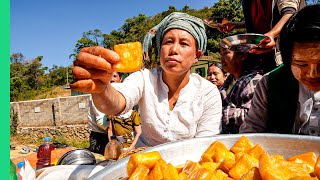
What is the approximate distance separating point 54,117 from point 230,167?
47.6 ft

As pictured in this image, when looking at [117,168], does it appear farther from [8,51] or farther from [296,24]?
[296,24]

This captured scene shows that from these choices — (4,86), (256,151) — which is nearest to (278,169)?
(256,151)

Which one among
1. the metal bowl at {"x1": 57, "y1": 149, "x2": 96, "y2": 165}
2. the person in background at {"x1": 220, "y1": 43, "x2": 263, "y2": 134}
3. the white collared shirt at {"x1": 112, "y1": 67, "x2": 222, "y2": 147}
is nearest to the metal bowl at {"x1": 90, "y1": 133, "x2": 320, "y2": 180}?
the metal bowl at {"x1": 57, "y1": 149, "x2": 96, "y2": 165}

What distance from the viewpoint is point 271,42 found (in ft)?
5.78

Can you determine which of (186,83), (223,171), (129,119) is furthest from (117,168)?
(129,119)

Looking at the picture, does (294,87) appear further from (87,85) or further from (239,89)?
(87,85)

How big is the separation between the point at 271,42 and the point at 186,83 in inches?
22.3

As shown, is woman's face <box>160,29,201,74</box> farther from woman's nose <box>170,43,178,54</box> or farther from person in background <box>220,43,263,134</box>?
person in background <box>220,43,263,134</box>

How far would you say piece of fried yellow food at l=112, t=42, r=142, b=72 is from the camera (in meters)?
0.91

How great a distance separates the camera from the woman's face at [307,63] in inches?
43.6

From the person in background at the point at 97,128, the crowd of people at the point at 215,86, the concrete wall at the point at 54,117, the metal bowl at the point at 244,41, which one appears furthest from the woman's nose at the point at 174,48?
the concrete wall at the point at 54,117

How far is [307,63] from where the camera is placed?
3.72ft

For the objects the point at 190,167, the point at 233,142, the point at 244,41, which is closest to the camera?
the point at 190,167

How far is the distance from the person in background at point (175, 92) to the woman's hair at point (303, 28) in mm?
575
